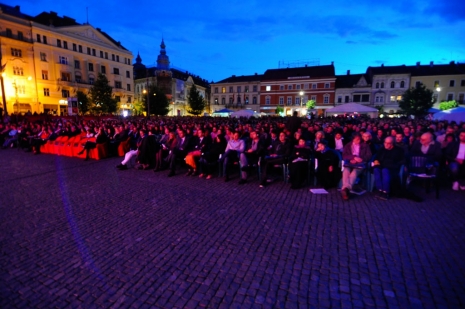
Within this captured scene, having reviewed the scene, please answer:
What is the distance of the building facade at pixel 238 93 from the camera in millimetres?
67938

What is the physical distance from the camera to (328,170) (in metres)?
6.90

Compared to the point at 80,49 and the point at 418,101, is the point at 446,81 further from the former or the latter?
the point at 80,49

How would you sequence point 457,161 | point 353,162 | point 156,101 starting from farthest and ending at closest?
point 156,101 → point 457,161 → point 353,162

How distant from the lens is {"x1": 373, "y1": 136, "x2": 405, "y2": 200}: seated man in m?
6.00

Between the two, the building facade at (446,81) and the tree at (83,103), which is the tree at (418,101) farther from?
the tree at (83,103)

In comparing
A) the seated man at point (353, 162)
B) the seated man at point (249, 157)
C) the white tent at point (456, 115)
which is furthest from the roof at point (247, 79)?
the seated man at point (353, 162)

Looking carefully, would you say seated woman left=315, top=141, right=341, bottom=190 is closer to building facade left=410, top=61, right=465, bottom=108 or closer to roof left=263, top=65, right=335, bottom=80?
roof left=263, top=65, right=335, bottom=80

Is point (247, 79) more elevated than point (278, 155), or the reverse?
point (247, 79)

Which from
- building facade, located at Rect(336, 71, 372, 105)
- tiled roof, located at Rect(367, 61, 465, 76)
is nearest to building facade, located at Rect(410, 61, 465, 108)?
tiled roof, located at Rect(367, 61, 465, 76)

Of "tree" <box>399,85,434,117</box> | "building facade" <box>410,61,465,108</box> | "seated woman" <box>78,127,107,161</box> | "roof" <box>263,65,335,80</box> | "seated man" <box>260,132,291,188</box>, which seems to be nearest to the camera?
"seated man" <box>260,132,291,188</box>

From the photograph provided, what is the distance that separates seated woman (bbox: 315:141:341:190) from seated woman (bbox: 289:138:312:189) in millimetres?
343

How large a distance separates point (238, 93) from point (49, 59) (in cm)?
4120

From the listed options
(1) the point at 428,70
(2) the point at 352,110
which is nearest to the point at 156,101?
(2) the point at 352,110

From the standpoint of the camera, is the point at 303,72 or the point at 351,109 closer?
the point at 351,109
